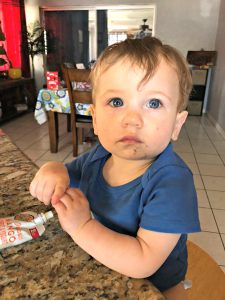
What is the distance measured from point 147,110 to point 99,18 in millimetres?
6055

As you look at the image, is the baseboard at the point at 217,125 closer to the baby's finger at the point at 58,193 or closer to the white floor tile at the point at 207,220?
the white floor tile at the point at 207,220

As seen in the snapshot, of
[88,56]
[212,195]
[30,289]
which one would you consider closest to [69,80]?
[212,195]

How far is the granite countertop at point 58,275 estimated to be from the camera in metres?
0.33

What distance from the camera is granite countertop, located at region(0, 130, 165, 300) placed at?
0.33 meters

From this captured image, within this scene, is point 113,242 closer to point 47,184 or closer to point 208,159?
point 47,184

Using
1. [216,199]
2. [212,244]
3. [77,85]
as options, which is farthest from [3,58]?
[212,244]

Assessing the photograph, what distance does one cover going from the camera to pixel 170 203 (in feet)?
1.47

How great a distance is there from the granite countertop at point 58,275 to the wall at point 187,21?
226 inches

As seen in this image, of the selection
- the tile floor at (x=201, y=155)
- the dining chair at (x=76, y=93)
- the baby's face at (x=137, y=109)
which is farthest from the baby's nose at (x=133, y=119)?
the dining chair at (x=76, y=93)

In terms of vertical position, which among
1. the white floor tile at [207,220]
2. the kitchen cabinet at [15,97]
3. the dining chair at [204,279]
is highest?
the dining chair at [204,279]

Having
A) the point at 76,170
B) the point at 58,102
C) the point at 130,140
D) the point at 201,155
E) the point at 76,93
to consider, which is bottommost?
the point at 201,155

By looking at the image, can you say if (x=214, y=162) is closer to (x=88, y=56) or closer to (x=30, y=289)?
(x=30, y=289)

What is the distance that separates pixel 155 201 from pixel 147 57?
257 millimetres

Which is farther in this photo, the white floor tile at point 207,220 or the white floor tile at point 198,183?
the white floor tile at point 198,183
